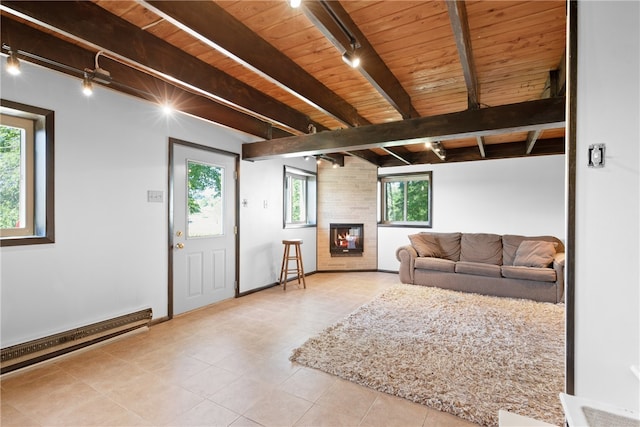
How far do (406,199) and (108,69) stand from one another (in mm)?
5409

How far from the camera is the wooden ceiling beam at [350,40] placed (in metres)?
1.59

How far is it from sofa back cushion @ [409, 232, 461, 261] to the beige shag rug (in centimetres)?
135

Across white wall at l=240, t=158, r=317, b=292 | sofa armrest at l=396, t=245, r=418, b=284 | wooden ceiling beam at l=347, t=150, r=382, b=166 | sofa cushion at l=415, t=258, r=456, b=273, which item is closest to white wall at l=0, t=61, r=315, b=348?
white wall at l=240, t=158, r=317, b=292

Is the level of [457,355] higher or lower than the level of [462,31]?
lower

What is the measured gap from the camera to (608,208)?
118 centimetres

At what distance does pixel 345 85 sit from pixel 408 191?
152 inches

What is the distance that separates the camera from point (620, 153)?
115 centimetres

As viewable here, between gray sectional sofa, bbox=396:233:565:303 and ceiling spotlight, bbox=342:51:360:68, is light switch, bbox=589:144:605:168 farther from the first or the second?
gray sectional sofa, bbox=396:233:565:303

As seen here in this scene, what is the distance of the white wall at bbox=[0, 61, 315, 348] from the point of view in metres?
2.36

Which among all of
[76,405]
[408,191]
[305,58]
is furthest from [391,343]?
[408,191]

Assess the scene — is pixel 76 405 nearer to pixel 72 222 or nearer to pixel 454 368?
pixel 72 222

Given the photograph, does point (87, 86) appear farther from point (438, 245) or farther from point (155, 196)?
point (438, 245)

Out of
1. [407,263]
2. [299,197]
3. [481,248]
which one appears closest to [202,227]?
[299,197]

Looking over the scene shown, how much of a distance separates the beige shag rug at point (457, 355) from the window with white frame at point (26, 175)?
247cm
